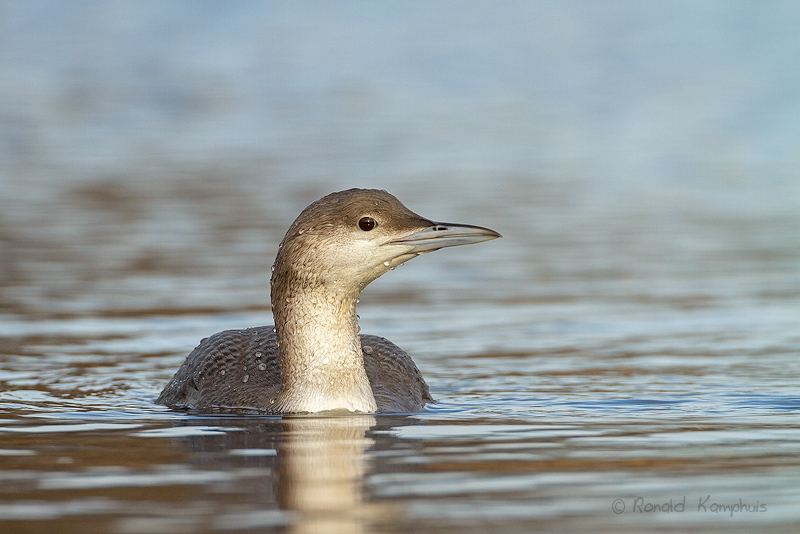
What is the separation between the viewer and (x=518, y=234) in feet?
52.1

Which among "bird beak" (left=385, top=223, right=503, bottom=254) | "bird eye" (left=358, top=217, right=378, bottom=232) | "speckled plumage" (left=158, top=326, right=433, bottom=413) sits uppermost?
"bird eye" (left=358, top=217, right=378, bottom=232)

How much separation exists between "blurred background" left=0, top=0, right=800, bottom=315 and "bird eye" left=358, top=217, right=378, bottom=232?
4.27 metres

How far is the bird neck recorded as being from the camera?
811cm

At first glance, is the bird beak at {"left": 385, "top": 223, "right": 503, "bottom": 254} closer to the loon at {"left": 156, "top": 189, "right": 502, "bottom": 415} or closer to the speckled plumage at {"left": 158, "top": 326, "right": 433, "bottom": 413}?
the loon at {"left": 156, "top": 189, "right": 502, "bottom": 415}

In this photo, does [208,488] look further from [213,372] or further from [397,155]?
[397,155]

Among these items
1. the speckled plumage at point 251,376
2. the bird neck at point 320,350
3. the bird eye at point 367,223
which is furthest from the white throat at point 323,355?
the bird eye at point 367,223

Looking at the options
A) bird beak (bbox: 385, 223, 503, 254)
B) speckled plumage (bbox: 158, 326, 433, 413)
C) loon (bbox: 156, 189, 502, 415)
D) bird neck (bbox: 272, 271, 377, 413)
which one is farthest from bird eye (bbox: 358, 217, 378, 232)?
speckled plumage (bbox: 158, 326, 433, 413)

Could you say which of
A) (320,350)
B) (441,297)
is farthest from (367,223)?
(441,297)

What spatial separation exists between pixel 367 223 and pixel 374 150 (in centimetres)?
1457

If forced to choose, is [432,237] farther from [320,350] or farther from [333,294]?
[320,350]

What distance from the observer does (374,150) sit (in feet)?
73.6

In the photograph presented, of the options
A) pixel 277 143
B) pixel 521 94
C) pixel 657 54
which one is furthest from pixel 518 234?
pixel 657 54

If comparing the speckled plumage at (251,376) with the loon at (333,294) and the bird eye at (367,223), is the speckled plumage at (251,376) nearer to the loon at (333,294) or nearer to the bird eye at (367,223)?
the loon at (333,294)

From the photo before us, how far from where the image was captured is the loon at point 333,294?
7.92 meters
